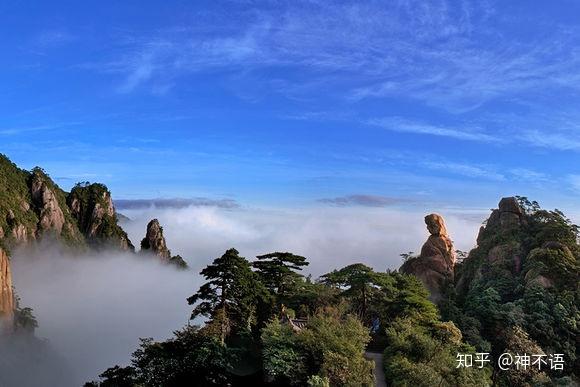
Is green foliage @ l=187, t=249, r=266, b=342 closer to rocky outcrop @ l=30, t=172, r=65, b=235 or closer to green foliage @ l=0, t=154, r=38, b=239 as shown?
green foliage @ l=0, t=154, r=38, b=239

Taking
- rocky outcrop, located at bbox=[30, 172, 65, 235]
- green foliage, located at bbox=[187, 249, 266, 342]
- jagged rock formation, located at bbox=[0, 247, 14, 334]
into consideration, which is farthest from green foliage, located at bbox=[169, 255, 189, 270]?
green foliage, located at bbox=[187, 249, 266, 342]

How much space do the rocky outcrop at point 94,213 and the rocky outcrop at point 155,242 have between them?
40.3 feet

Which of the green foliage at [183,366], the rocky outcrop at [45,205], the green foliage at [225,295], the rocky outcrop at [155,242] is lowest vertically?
the green foliage at [183,366]

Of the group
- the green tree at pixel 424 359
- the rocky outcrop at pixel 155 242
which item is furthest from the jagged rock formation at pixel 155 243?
the green tree at pixel 424 359

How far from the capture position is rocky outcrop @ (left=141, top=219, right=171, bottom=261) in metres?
129

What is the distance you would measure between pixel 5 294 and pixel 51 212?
156 ft

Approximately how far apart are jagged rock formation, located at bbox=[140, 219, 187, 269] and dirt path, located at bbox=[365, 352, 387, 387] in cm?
10067

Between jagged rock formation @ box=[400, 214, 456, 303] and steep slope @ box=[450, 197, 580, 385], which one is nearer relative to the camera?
steep slope @ box=[450, 197, 580, 385]

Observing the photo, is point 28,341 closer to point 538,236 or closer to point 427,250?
point 427,250

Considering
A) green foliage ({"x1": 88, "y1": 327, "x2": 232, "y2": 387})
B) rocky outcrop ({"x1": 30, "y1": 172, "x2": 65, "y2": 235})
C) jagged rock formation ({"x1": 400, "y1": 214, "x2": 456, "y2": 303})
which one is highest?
rocky outcrop ({"x1": 30, "y1": 172, "x2": 65, "y2": 235})

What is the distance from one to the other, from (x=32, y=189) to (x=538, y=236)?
114 metres

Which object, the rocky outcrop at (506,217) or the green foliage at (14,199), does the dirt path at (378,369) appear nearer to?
the rocky outcrop at (506,217)

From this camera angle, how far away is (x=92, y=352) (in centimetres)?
8712

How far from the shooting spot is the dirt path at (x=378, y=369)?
30141 millimetres
